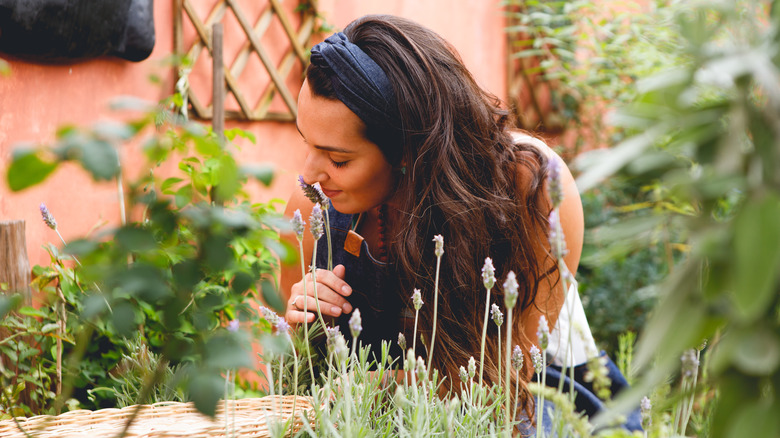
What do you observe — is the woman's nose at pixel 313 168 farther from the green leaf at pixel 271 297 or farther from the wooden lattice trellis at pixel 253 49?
the wooden lattice trellis at pixel 253 49

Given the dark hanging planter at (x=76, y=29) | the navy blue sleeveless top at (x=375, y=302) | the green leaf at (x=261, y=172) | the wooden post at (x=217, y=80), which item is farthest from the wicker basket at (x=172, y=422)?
the wooden post at (x=217, y=80)

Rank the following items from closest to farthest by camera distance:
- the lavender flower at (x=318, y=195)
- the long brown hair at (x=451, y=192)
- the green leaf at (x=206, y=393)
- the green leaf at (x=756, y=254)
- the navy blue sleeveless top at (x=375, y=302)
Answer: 1. the green leaf at (x=756, y=254)
2. the green leaf at (x=206, y=393)
3. the lavender flower at (x=318, y=195)
4. the long brown hair at (x=451, y=192)
5. the navy blue sleeveless top at (x=375, y=302)

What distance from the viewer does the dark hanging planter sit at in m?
1.91

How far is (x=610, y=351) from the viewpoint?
13.4 ft

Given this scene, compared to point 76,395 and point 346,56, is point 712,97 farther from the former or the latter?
point 76,395

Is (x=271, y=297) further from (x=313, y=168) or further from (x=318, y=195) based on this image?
(x=313, y=168)

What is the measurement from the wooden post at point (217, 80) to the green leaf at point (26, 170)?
2288 mm

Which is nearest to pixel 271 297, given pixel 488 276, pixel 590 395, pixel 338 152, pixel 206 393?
pixel 206 393

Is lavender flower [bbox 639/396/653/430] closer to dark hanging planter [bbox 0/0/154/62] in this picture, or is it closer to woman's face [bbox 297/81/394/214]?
woman's face [bbox 297/81/394/214]

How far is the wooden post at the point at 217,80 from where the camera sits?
2.73 metres

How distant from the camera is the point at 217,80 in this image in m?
2.75

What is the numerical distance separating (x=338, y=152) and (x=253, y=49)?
1700mm

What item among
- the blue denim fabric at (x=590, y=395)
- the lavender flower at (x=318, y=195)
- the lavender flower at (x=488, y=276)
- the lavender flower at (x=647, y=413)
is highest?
the lavender flower at (x=318, y=195)

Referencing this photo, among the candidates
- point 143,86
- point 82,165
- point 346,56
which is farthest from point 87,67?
point 82,165
